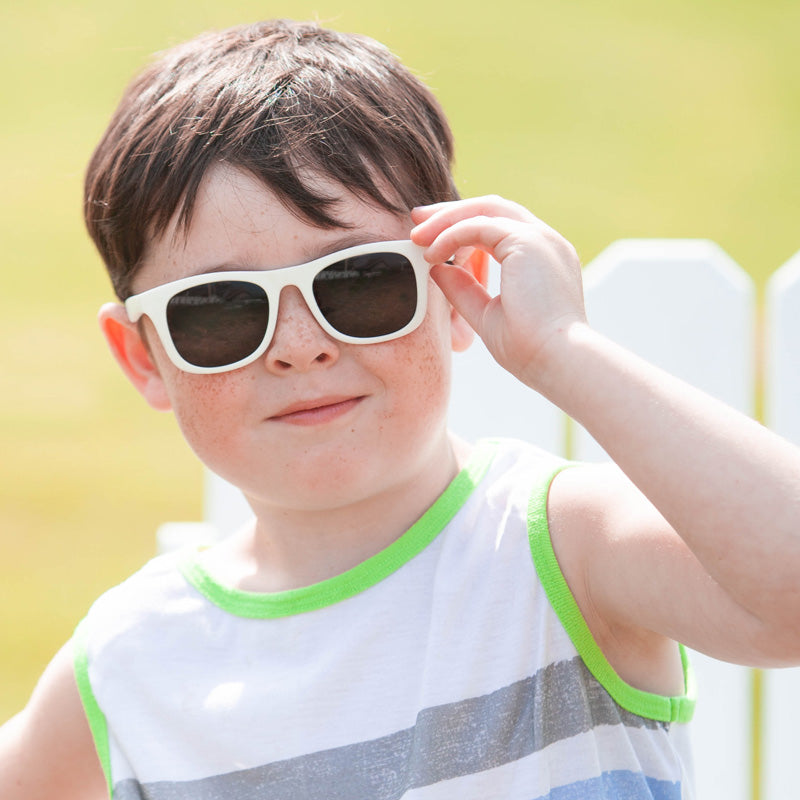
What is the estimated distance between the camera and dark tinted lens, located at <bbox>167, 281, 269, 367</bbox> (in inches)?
69.7

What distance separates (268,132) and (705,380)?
3.74 feet

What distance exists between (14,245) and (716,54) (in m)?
3.92

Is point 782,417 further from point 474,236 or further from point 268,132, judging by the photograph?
point 268,132

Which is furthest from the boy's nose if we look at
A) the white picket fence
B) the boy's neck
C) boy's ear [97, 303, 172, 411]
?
the white picket fence

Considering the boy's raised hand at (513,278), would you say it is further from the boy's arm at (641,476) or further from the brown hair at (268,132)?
the brown hair at (268,132)

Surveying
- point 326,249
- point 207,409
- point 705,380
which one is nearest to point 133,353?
point 207,409

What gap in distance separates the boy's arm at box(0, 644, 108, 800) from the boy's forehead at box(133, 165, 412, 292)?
81 cm

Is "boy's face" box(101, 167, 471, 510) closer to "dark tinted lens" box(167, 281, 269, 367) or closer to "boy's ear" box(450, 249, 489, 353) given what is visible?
"dark tinted lens" box(167, 281, 269, 367)

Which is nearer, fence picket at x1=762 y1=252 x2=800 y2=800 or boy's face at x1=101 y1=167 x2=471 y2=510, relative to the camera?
boy's face at x1=101 y1=167 x2=471 y2=510

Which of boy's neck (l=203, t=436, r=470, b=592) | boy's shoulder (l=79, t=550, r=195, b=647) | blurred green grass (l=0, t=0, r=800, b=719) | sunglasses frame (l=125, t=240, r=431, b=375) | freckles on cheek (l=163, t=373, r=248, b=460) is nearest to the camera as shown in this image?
sunglasses frame (l=125, t=240, r=431, b=375)

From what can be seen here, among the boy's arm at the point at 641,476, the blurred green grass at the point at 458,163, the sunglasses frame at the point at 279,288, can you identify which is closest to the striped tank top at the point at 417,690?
the boy's arm at the point at 641,476

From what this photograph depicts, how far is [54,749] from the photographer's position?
2.13m

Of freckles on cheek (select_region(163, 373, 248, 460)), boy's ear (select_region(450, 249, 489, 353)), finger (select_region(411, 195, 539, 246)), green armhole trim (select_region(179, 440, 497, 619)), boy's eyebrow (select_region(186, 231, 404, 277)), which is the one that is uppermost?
finger (select_region(411, 195, 539, 246))

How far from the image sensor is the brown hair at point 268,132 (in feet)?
5.97
